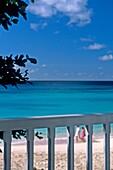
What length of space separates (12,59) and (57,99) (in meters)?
37.1

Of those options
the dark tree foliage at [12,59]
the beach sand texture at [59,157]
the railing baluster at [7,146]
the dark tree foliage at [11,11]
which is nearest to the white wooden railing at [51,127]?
the railing baluster at [7,146]

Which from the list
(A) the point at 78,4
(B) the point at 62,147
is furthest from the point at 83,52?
(B) the point at 62,147

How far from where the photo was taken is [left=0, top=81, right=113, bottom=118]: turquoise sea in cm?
3144

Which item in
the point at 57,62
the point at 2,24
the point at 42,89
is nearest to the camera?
the point at 2,24

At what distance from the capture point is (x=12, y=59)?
2.17m

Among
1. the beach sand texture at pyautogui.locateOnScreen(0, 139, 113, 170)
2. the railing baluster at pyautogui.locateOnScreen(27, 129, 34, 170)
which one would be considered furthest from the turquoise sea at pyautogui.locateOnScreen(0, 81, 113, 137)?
the railing baluster at pyautogui.locateOnScreen(27, 129, 34, 170)

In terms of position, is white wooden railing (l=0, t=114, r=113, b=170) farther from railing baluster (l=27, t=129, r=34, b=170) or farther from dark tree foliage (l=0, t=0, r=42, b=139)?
dark tree foliage (l=0, t=0, r=42, b=139)

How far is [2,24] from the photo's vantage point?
2.22 meters

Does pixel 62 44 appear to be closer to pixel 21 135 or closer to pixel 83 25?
pixel 83 25

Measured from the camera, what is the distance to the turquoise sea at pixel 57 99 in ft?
103

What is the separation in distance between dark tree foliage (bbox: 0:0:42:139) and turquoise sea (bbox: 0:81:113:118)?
901 inches

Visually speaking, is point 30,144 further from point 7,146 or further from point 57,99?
point 57,99

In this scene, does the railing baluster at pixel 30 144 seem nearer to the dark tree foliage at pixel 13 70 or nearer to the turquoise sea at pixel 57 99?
the dark tree foliage at pixel 13 70

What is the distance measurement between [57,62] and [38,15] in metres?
5.50
